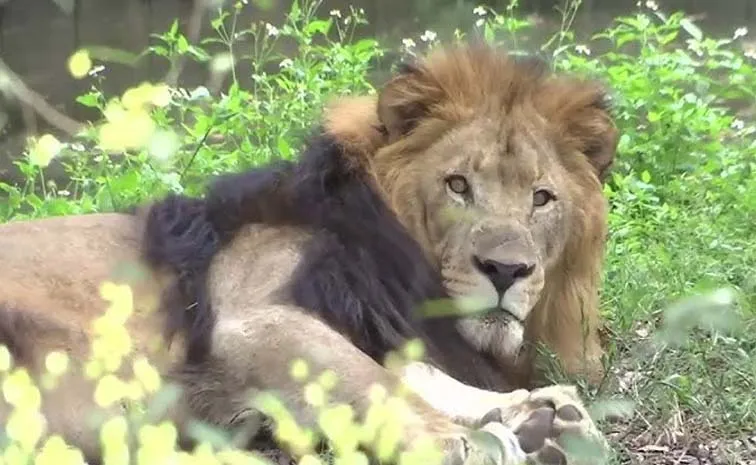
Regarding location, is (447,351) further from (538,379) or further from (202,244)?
(202,244)

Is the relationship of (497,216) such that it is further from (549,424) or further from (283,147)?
(283,147)

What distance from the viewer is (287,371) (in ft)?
11.7

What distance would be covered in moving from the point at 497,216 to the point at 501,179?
0.41ft

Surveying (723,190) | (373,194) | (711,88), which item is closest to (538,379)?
(373,194)

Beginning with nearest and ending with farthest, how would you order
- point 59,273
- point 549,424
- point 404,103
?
point 549,424
point 59,273
point 404,103

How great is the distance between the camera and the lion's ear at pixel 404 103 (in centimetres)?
406

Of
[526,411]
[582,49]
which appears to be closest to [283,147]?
[526,411]

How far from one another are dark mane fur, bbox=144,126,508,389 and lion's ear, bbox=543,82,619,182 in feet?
1.84

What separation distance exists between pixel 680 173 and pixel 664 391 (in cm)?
268

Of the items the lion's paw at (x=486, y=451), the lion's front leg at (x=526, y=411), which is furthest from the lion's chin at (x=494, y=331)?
the lion's paw at (x=486, y=451)

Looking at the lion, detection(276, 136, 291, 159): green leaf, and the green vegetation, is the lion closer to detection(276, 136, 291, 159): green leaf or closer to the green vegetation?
the green vegetation

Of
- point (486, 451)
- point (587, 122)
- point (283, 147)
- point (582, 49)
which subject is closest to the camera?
point (486, 451)

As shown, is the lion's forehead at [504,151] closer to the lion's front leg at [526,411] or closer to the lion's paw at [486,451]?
the lion's front leg at [526,411]

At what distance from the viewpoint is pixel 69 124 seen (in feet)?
7.29
